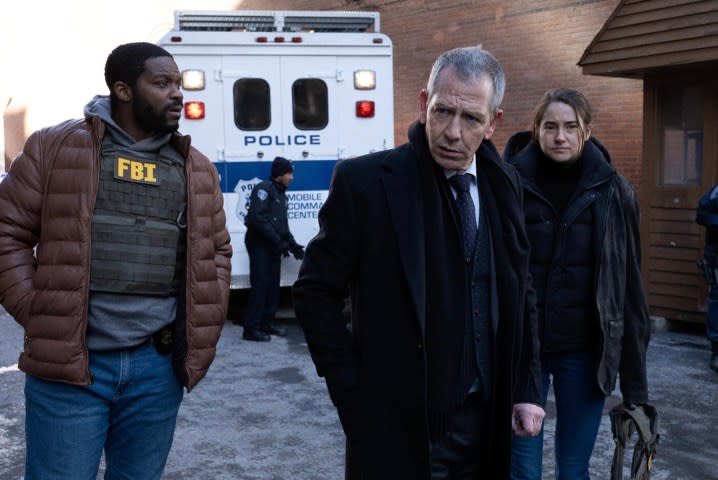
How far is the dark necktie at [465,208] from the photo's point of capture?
8.69ft

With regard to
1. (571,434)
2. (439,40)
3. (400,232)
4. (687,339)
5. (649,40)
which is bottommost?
(687,339)

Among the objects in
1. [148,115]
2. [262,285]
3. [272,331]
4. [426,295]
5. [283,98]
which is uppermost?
[283,98]

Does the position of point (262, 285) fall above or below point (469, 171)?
below

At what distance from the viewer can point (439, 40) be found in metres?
16.4

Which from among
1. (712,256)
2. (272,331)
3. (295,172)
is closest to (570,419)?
(712,256)

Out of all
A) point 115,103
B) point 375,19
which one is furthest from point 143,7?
point 115,103

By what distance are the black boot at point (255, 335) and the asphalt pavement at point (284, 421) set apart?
355 millimetres

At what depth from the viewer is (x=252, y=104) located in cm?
997

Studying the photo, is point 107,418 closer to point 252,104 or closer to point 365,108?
point 252,104

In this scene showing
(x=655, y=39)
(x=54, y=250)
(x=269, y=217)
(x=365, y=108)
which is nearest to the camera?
(x=54, y=250)

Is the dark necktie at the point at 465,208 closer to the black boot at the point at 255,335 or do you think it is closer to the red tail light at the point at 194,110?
the black boot at the point at 255,335

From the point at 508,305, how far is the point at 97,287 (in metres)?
1.30

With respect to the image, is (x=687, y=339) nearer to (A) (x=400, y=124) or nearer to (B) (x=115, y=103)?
(B) (x=115, y=103)

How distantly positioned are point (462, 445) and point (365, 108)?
7.91 m
